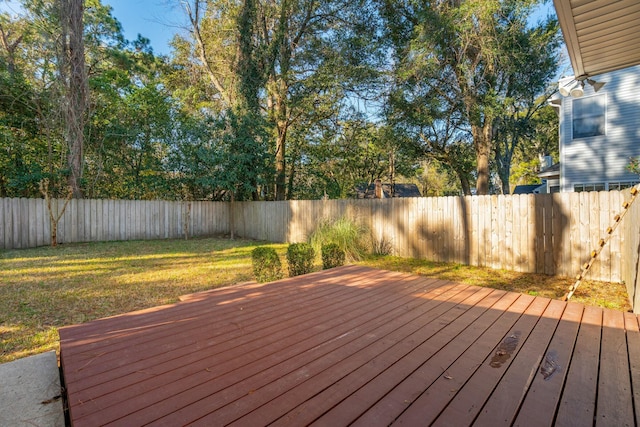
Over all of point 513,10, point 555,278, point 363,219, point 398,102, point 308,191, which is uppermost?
point 513,10

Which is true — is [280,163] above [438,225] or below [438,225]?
above

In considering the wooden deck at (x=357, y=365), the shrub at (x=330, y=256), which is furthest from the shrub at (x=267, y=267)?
the wooden deck at (x=357, y=365)

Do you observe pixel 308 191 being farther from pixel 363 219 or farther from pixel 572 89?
pixel 572 89

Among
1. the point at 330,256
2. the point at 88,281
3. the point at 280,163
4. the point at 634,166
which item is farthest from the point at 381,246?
the point at 280,163

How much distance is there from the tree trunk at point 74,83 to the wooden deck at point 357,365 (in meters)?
8.85

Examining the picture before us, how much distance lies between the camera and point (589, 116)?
352 inches

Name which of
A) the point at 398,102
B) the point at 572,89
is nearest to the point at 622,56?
the point at 572,89

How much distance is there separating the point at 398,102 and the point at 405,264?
250 inches

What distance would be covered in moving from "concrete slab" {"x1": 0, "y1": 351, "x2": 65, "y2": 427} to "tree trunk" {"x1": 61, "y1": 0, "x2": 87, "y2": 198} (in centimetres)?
889

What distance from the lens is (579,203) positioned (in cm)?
459

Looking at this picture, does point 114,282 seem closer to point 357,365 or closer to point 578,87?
point 357,365

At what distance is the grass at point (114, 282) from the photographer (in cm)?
300

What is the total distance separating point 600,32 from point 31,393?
4.74 metres

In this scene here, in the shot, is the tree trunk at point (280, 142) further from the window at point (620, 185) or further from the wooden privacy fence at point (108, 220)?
the window at point (620, 185)
